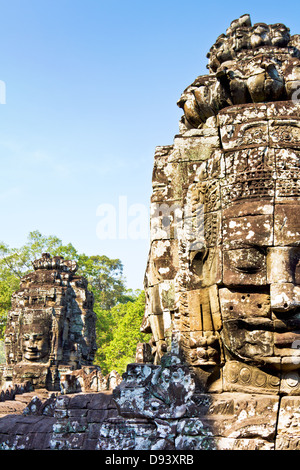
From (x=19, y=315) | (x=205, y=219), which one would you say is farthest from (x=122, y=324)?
(x=205, y=219)

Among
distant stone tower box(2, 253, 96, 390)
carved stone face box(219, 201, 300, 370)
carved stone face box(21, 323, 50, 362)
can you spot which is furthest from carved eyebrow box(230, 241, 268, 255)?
carved stone face box(21, 323, 50, 362)

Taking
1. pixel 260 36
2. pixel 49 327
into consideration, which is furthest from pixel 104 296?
pixel 260 36

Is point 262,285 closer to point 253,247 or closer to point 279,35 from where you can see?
point 253,247

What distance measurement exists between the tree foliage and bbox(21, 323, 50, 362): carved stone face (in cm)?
594

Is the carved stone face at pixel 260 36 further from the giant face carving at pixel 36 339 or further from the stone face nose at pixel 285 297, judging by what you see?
the giant face carving at pixel 36 339

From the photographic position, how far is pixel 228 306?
5277 mm

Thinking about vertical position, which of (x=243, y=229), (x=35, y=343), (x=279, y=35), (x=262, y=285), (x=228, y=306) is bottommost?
(x=35, y=343)

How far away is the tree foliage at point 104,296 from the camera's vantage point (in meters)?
22.8

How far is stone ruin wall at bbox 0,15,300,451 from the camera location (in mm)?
4609

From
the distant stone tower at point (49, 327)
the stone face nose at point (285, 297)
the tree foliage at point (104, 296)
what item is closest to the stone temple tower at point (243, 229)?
the stone face nose at point (285, 297)

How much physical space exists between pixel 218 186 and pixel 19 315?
43.3 ft

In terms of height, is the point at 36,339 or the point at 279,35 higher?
the point at 279,35

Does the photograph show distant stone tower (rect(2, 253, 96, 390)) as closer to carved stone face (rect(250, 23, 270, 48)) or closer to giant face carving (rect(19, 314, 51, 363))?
giant face carving (rect(19, 314, 51, 363))

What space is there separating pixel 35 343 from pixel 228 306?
36.7ft
